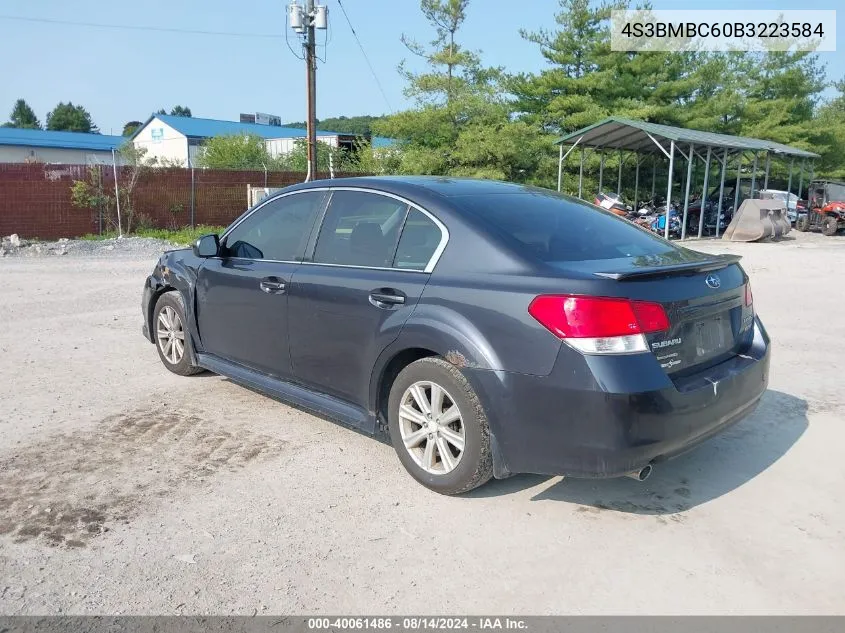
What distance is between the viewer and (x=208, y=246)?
5.12 metres

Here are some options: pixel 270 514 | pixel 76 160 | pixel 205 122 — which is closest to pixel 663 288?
pixel 270 514

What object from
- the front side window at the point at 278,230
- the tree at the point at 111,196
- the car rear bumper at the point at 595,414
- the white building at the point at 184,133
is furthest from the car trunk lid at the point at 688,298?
the white building at the point at 184,133

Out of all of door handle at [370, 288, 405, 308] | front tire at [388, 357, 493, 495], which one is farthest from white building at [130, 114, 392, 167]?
front tire at [388, 357, 493, 495]

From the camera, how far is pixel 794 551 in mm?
3164

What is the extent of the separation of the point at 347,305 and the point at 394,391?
1.90 feet

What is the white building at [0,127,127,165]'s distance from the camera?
53375 mm

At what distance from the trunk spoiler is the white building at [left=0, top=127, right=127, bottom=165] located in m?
53.0

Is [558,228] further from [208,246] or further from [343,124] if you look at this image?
[343,124]

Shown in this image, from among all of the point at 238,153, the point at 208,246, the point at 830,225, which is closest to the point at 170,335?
the point at 208,246

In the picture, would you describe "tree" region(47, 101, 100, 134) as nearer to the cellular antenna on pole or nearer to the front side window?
the cellular antenna on pole

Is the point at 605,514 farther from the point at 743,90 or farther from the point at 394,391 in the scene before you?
the point at 743,90

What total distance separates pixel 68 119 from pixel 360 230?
12918 cm

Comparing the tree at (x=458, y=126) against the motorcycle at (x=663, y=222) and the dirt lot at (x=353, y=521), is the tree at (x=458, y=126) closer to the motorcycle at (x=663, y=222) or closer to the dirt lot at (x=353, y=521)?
the motorcycle at (x=663, y=222)

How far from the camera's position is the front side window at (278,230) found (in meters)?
4.59
